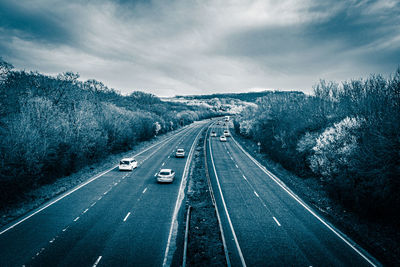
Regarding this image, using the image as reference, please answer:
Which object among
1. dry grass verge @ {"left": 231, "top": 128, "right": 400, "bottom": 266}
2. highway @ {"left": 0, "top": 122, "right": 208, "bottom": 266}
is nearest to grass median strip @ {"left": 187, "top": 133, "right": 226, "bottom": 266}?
highway @ {"left": 0, "top": 122, "right": 208, "bottom": 266}

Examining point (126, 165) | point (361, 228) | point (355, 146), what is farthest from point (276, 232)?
point (126, 165)

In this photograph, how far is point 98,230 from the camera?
10383mm

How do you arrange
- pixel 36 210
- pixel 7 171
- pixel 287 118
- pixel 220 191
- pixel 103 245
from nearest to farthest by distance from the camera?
pixel 103 245 < pixel 36 210 < pixel 7 171 < pixel 220 191 < pixel 287 118

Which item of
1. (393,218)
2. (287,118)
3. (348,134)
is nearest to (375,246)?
(393,218)

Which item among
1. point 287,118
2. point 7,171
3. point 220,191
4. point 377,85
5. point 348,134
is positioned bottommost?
point 220,191

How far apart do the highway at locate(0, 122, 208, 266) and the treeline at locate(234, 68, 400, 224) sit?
38.5 feet

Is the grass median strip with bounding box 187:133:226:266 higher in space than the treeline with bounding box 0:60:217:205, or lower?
lower

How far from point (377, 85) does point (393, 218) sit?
13648 mm

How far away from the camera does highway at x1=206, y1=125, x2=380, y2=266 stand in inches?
340

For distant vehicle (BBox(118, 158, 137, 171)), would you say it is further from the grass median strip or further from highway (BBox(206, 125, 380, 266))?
highway (BBox(206, 125, 380, 266))

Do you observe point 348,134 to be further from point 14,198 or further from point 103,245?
point 14,198

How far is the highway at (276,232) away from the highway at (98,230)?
3301 millimetres

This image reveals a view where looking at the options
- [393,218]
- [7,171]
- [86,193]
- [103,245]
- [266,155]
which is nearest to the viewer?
[103,245]

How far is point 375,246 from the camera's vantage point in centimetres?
972
